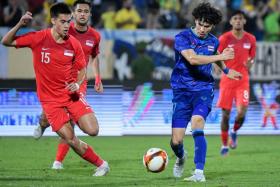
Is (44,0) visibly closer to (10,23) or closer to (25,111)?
(10,23)

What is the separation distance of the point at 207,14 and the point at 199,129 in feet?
5.08

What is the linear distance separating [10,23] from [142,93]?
4.90m

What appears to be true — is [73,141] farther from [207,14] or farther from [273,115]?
[273,115]

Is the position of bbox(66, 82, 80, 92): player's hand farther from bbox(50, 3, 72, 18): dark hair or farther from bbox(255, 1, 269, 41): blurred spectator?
bbox(255, 1, 269, 41): blurred spectator

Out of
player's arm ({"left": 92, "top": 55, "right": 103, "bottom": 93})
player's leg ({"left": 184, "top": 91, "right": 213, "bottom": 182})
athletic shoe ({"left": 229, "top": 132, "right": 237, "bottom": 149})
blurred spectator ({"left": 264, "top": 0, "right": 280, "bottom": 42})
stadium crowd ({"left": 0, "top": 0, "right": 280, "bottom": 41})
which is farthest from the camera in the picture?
blurred spectator ({"left": 264, "top": 0, "right": 280, "bottom": 42})

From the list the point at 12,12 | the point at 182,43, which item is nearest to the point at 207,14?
the point at 182,43

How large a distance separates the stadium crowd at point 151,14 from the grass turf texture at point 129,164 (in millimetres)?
5050

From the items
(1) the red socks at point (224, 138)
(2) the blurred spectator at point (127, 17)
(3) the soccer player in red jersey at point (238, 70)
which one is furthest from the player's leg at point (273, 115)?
(2) the blurred spectator at point (127, 17)

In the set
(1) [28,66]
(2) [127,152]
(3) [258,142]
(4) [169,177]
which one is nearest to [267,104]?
(3) [258,142]

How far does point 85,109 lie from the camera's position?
36.9 ft

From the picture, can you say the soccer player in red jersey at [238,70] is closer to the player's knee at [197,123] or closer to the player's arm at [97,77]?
the player's arm at [97,77]

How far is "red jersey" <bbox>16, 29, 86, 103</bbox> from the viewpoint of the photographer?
436 inches

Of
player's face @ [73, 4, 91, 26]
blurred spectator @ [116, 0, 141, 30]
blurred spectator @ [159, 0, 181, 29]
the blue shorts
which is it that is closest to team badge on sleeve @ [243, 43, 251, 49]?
player's face @ [73, 4, 91, 26]

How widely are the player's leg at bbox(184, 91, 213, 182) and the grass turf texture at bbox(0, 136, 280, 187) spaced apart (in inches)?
7.6
